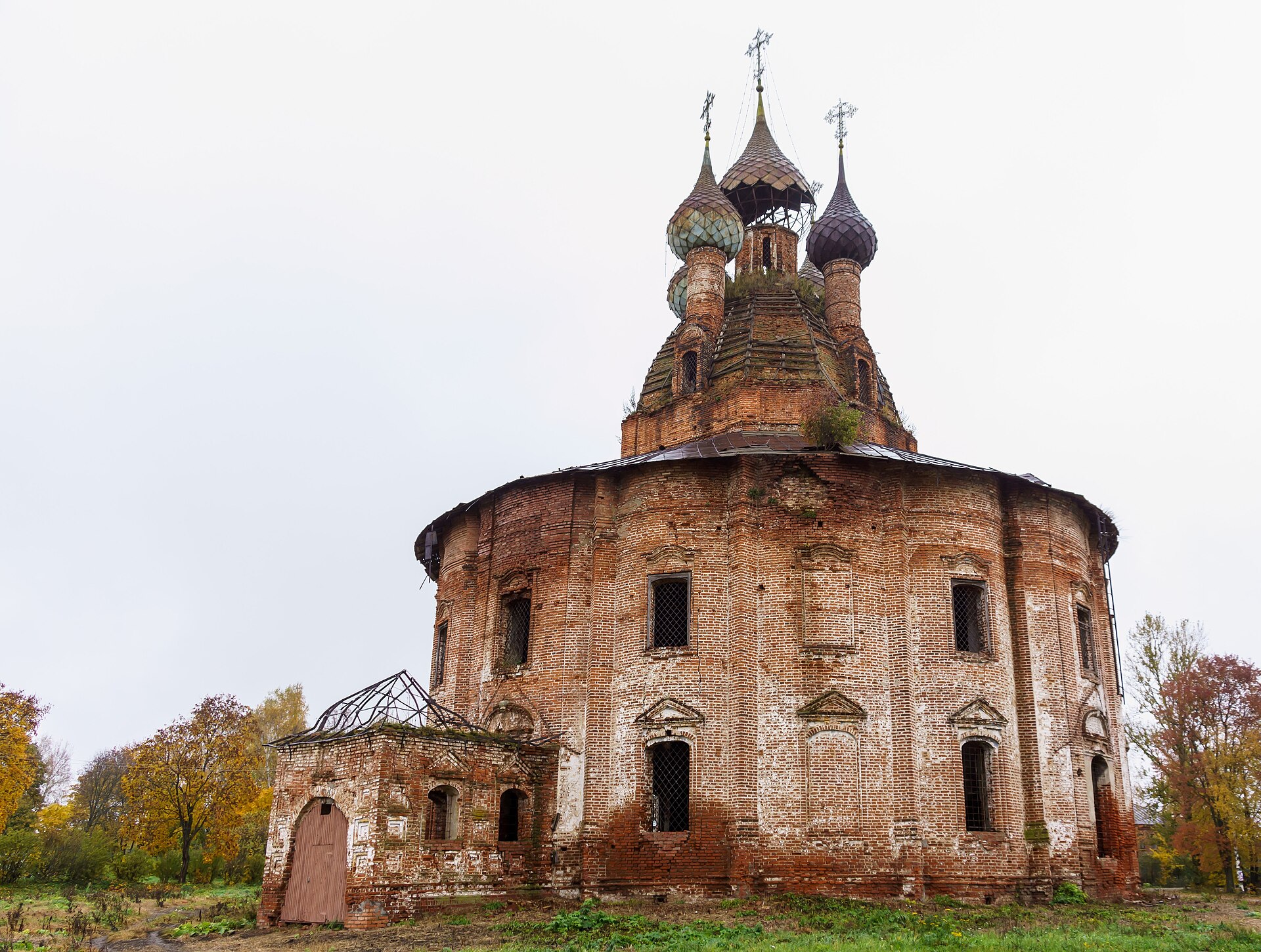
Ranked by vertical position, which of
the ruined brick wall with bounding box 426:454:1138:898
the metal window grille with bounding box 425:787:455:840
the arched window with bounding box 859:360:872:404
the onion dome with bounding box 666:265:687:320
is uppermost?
the onion dome with bounding box 666:265:687:320

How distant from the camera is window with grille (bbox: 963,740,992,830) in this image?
1709cm

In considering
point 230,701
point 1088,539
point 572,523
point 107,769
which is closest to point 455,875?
point 572,523

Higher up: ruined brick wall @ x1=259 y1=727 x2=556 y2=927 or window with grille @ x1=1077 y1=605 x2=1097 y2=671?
window with grille @ x1=1077 y1=605 x2=1097 y2=671

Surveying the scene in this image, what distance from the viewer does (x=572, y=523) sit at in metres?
19.2

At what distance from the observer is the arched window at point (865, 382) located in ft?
77.4

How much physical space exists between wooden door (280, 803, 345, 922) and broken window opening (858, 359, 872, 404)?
45.9 ft

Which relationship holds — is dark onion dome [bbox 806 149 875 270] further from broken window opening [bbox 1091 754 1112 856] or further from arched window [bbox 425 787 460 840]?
arched window [bbox 425 787 460 840]

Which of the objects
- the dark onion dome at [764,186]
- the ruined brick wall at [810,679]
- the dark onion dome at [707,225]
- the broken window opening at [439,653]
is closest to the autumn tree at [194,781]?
the broken window opening at [439,653]

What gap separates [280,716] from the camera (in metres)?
45.4

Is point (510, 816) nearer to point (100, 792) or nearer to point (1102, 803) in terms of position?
point (1102, 803)

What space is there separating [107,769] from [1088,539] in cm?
4744

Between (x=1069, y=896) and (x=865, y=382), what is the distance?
37.2ft

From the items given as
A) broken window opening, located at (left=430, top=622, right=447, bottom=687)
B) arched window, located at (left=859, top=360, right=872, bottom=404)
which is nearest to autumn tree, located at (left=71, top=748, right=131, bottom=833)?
broken window opening, located at (left=430, top=622, right=447, bottom=687)

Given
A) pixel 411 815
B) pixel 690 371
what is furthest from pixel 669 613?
pixel 690 371
